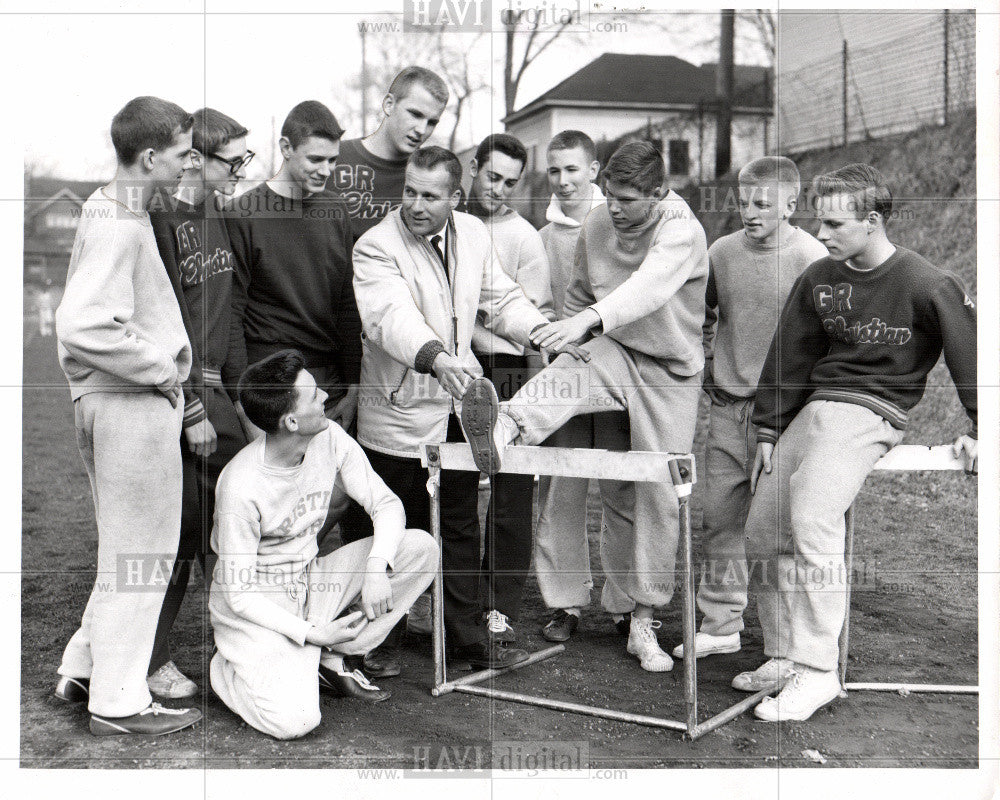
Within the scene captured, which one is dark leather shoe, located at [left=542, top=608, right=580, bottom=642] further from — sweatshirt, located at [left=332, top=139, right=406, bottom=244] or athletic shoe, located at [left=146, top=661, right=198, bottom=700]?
sweatshirt, located at [left=332, top=139, right=406, bottom=244]

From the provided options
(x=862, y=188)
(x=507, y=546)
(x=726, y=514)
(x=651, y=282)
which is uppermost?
(x=862, y=188)

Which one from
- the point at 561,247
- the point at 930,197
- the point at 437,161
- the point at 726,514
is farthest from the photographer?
the point at 930,197

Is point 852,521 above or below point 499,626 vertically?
above

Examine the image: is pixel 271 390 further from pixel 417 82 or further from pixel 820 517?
pixel 820 517

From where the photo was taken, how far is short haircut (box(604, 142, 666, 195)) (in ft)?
10.9

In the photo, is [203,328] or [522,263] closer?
[203,328]

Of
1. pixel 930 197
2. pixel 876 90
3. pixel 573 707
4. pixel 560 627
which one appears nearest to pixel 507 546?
pixel 560 627

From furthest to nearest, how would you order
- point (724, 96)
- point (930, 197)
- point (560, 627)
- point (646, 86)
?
point (930, 197), point (724, 96), point (646, 86), point (560, 627)

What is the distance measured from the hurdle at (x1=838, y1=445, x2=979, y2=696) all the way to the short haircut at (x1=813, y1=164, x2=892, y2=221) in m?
0.75

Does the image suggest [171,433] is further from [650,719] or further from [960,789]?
[960,789]

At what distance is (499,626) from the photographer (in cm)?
362

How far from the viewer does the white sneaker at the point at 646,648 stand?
3438mm

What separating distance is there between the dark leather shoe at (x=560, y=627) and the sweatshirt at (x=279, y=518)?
881mm

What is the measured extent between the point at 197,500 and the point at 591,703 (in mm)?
1413
